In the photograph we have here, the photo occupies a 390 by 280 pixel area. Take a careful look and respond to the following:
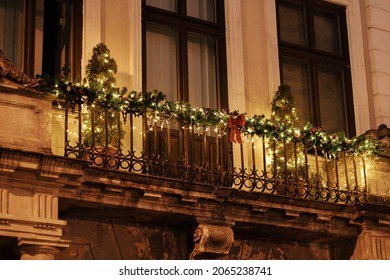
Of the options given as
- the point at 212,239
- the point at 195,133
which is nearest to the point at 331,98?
the point at 195,133

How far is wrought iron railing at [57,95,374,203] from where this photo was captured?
13617mm

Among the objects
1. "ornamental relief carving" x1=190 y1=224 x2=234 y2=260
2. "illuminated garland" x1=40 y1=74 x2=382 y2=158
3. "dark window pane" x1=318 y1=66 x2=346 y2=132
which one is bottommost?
"ornamental relief carving" x1=190 y1=224 x2=234 y2=260

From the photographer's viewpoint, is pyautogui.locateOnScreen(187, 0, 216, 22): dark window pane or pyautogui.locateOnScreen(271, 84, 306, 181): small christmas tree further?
pyautogui.locateOnScreen(187, 0, 216, 22): dark window pane

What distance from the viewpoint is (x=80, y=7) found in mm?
15156

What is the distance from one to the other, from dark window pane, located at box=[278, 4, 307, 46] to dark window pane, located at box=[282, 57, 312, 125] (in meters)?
0.37

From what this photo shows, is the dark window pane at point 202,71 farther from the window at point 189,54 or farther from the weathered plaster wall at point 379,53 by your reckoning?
the weathered plaster wall at point 379,53

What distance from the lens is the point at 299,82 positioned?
1708 cm

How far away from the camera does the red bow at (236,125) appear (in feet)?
47.2

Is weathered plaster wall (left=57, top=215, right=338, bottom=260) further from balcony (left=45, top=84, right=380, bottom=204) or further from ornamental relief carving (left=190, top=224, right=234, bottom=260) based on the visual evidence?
balcony (left=45, top=84, right=380, bottom=204)

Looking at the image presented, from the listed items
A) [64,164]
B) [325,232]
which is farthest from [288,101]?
[64,164]

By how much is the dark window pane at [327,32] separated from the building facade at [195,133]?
2 centimetres

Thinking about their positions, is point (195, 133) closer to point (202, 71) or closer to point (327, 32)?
point (202, 71)

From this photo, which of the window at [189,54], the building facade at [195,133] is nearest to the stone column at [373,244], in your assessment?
the building facade at [195,133]

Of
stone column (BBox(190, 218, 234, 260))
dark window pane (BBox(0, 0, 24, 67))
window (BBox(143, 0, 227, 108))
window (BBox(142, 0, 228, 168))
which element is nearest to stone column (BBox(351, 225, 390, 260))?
stone column (BBox(190, 218, 234, 260))
